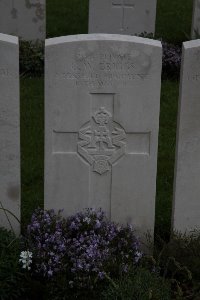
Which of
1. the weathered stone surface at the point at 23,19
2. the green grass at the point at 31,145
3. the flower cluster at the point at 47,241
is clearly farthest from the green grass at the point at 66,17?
the flower cluster at the point at 47,241

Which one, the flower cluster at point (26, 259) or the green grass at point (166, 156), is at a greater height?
the green grass at point (166, 156)

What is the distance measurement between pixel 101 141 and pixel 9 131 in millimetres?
615

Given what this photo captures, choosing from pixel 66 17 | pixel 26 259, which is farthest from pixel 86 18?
pixel 26 259

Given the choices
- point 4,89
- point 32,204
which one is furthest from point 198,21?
point 4,89

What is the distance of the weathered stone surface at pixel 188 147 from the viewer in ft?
14.9

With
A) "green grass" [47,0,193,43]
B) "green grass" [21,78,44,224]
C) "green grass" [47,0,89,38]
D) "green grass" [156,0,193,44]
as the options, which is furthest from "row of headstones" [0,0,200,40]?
"green grass" [21,78,44,224]

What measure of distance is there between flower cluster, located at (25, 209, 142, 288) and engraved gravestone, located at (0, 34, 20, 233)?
0.70 feet

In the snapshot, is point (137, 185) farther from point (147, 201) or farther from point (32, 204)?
point (32, 204)

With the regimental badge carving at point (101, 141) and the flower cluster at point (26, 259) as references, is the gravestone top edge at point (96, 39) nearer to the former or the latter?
the regimental badge carving at point (101, 141)

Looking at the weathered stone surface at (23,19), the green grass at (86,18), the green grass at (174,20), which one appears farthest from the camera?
the green grass at (86,18)

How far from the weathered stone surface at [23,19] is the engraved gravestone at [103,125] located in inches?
234

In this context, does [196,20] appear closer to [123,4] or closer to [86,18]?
[123,4]

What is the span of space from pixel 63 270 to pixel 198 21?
711 centimetres

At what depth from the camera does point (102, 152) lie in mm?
4730
